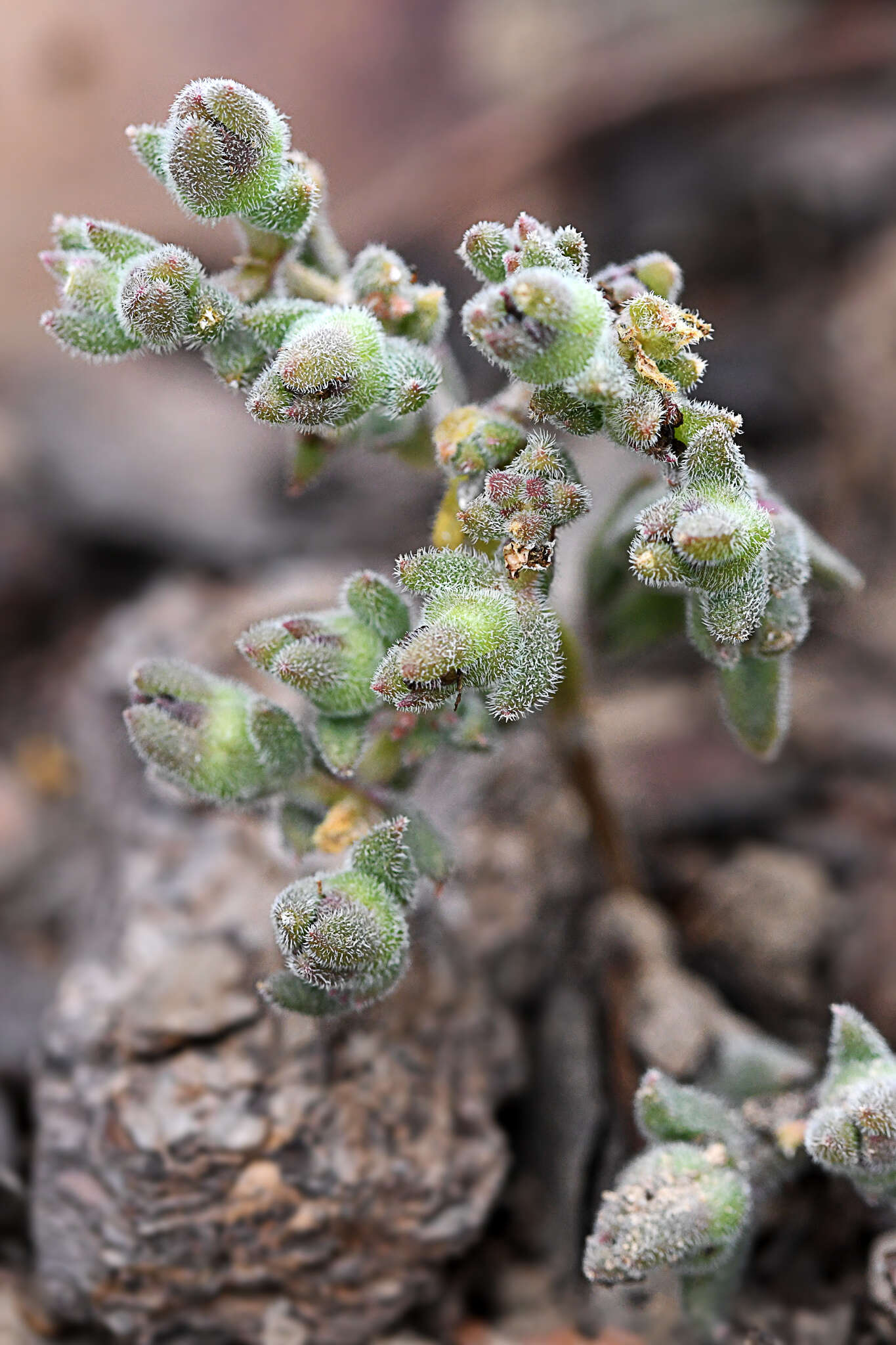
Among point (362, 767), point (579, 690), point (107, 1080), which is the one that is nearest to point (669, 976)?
point (579, 690)

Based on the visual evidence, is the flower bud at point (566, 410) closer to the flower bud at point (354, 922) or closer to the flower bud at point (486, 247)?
the flower bud at point (486, 247)

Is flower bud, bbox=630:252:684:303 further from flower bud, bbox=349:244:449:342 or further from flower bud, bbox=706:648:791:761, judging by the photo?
flower bud, bbox=706:648:791:761

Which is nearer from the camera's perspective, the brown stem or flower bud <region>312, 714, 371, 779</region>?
flower bud <region>312, 714, 371, 779</region>

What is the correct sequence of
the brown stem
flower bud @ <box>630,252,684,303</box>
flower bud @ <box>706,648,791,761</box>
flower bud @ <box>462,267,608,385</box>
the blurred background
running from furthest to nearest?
the blurred background
the brown stem
flower bud @ <box>706,648,791,761</box>
flower bud @ <box>630,252,684,303</box>
flower bud @ <box>462,267,608,385</box>

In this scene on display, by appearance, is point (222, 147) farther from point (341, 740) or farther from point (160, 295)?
point (341, 740)

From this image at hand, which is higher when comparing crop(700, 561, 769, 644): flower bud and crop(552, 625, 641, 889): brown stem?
crop(700, 561, 769, 644): flower bud

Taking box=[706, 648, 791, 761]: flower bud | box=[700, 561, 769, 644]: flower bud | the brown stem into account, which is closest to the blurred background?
the brown stem

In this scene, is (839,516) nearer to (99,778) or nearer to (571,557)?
(571,557)
